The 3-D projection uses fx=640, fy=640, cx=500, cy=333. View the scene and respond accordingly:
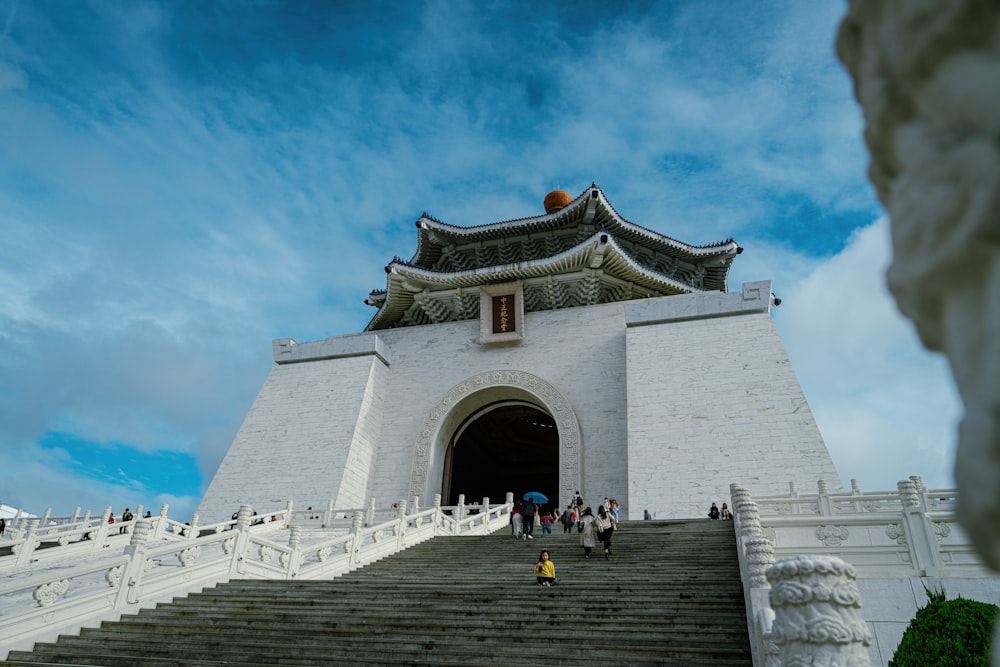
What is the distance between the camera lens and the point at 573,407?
17062 millimetres

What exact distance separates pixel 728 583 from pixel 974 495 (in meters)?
6.89

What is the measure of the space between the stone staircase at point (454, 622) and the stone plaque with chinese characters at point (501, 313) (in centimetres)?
1037

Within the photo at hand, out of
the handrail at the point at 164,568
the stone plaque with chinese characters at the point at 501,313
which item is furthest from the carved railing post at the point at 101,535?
the stone plaque with chinese characters at the point at 501,313

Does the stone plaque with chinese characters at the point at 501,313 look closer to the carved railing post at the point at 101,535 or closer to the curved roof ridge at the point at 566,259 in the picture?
the curved roof ridge at the point at 566,259

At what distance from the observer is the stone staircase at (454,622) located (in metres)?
5.12

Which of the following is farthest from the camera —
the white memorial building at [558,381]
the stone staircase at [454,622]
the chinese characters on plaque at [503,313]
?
the chinese characters on plaque at [503,313]

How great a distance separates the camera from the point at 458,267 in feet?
71.8

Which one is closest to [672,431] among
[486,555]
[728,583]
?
[486,555]

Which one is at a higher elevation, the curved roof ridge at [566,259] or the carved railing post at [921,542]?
the curved roof ridge at [566,259]

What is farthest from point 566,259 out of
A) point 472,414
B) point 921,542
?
point 921,542

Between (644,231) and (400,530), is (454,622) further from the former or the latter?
(644,231)

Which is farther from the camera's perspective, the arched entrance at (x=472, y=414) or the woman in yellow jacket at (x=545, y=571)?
the arched entrance at (x=472, y=414)

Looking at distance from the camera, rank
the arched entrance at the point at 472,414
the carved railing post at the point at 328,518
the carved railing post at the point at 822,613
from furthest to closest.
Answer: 1. the arched entrance at the point at 472,414
2. the carved railing post at the point at 328,518
3. the carved railing post at the point at 822,613

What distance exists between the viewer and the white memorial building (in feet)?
47.6
